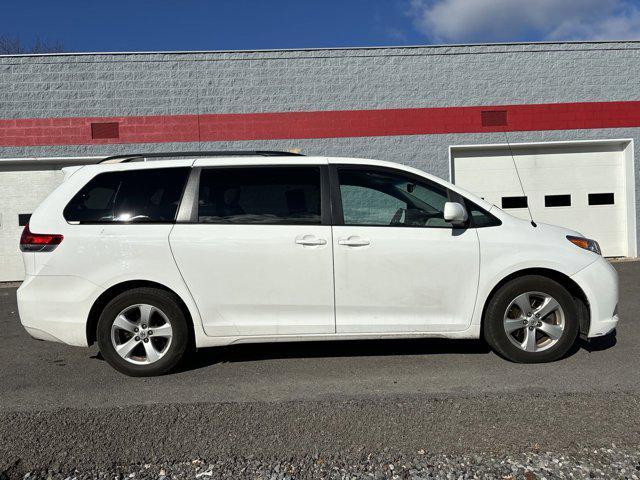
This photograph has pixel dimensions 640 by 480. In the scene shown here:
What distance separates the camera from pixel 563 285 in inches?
187

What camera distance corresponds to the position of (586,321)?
15.3 feet

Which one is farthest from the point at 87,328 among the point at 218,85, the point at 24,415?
the point at 218,85

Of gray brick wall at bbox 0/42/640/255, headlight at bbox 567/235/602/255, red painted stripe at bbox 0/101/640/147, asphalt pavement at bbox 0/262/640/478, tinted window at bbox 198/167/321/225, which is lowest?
asphalt pavement at bbox 0/262/640/478

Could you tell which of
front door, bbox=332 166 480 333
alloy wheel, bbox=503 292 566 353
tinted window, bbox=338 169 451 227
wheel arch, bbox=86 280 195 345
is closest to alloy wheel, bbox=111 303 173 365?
wheel arch, bbox=86 280 195 345

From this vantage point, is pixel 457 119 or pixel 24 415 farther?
pixel 457 119

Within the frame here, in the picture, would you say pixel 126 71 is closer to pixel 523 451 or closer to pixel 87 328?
pixel 87 328

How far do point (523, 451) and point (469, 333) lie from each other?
5.14 feet

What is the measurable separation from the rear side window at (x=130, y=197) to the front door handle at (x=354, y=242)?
1.41m

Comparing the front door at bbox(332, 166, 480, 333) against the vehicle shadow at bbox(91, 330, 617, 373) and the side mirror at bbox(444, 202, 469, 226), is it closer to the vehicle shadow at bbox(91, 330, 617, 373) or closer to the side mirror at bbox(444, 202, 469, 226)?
the side mirror at bbox(444, 202, 469, 226)

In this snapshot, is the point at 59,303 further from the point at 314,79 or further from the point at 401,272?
the point at 314,79

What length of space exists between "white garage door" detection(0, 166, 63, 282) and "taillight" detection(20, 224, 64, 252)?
7.18m

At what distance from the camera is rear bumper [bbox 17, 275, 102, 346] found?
443cm

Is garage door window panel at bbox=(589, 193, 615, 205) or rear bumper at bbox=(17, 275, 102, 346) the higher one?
garage door window panel at bbox=(589, 193, 615, 205)

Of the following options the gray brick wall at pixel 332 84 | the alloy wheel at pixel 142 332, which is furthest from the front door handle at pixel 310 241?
the gray brick wall at pixel 332 84
